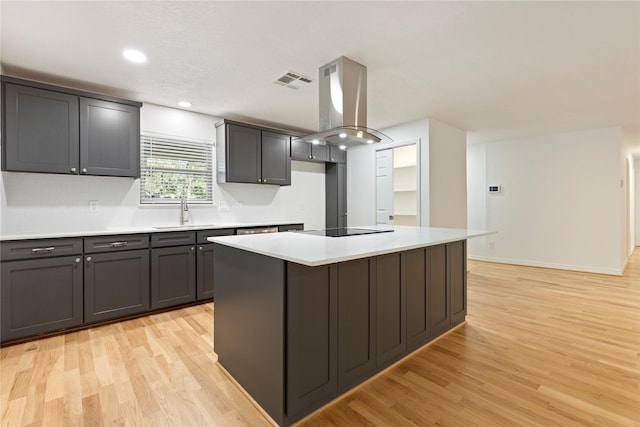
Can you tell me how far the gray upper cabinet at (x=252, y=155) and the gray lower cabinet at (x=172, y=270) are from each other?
43.6 inches

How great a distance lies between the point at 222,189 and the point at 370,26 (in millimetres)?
3030

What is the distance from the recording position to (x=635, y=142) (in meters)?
5.95

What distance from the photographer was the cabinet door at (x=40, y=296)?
254 centimetres

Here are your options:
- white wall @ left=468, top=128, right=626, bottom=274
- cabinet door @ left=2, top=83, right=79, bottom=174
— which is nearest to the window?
cabinet door @ left=2, top=83, right=79, bottom=174

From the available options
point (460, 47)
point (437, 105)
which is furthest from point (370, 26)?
point (437, 105)

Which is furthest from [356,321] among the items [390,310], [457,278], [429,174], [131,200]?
[131,200]

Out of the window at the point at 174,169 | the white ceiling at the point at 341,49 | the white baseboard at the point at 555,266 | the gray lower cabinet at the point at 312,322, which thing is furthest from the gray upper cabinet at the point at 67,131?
the white baseboard at the point at 555,266

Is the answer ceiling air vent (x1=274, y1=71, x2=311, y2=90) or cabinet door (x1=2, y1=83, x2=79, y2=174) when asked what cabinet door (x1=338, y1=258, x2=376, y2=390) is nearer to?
ceiling air vent (x1=274, y1=71, x2=311, y2=90)

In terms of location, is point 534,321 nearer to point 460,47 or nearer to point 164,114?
point 460,47

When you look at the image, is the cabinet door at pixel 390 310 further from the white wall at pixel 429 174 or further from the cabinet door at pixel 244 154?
the cabinet door at pixel 244 154

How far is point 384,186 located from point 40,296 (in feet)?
14.5

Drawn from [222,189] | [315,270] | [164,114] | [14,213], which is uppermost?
[164,114]

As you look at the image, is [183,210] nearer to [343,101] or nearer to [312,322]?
[343,101]

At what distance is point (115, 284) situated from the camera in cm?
305
